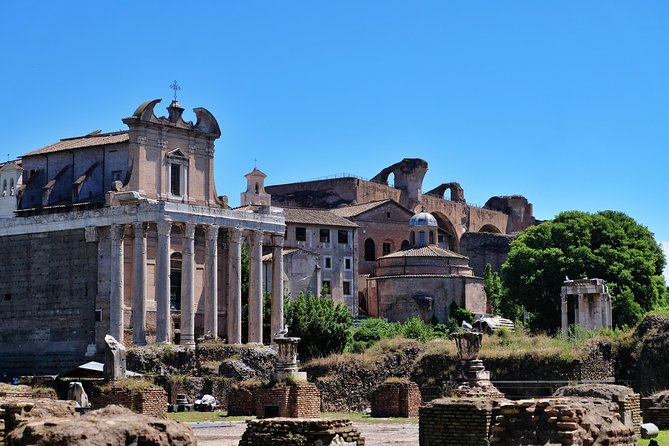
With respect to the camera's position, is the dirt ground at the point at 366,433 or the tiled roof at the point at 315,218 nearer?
the dirt ground at the point at 366,433

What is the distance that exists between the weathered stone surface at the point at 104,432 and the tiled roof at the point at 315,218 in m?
61.3

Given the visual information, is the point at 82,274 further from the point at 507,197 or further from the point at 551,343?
the point at 507,197

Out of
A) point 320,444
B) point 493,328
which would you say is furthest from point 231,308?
point 320,444

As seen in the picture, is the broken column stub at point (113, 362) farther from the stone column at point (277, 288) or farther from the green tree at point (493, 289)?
the green tree at point (493, 289)

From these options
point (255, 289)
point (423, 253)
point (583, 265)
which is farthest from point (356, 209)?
point (255, 289)

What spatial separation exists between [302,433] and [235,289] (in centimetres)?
4143

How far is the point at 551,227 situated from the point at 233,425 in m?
40.3

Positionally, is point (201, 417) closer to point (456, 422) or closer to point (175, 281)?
point (456, 422)

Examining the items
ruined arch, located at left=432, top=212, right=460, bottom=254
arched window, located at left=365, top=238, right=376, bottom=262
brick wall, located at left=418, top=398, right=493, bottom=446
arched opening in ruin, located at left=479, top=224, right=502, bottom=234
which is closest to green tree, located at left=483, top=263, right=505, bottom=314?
arched window, located at left=365, top=238, right=376, bottom=262

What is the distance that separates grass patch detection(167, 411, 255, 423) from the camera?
3534cm

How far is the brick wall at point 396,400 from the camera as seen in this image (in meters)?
37.2

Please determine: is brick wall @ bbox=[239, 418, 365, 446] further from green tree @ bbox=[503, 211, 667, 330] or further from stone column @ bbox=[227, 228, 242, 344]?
green tree @ bbox=[503, 211, 667, 330]

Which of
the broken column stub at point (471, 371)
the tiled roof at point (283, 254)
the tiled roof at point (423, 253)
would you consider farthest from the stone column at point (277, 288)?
the broken column stub at point (471, 371)

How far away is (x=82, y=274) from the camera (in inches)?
2179
